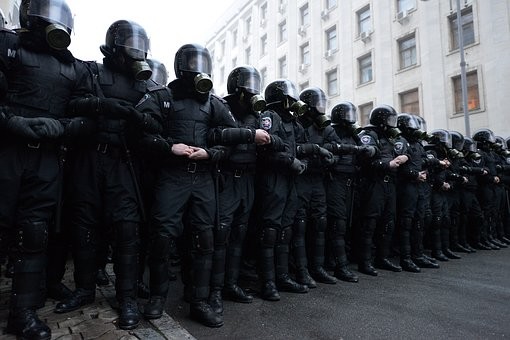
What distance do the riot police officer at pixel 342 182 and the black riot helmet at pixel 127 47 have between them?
2.28 meters

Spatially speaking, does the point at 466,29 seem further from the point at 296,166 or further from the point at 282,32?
the point at 296,166

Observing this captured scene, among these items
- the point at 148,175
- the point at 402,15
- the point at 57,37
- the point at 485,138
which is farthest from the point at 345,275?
the point at 402,15

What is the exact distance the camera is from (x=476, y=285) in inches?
159

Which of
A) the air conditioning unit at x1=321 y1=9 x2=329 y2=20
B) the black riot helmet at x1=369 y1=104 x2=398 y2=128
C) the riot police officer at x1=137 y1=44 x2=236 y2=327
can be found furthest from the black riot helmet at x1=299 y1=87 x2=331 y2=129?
the air conditioning unit at x1=321 y1=9 x2=329 y2=20

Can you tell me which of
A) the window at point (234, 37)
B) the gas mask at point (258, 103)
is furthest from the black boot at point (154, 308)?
the window at point (234, 37)

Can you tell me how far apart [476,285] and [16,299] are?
434 centimetres

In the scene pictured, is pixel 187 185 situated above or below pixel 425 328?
above

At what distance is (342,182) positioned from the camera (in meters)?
4.42

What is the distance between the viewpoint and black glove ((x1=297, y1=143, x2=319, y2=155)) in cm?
378

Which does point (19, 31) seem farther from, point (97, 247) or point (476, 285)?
point (476, 285)

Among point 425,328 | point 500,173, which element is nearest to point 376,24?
point 500,173

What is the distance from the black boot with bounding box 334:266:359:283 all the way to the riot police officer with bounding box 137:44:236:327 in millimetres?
1895

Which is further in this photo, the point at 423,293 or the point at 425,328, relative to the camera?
the point at 423,293

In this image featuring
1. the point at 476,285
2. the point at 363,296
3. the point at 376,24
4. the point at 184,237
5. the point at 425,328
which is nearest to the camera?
the point at 425,328
